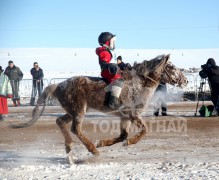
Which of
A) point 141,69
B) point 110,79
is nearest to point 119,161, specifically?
point 110,79

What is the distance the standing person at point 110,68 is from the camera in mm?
8375

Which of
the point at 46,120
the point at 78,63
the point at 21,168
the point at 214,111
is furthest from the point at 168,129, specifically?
the point at 78,63

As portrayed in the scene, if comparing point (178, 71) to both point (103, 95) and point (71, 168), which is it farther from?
point (71, 168)

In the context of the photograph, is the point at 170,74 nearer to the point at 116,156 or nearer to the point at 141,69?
the point at 141,69

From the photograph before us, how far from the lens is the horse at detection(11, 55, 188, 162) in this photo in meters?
8.36

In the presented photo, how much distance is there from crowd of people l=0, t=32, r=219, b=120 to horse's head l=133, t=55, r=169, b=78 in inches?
8.3

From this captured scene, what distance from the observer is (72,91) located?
856 cm

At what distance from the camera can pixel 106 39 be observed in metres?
8.69

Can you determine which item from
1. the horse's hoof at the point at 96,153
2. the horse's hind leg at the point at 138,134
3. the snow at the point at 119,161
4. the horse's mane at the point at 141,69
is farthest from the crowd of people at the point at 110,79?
the snow at the point at 119,161

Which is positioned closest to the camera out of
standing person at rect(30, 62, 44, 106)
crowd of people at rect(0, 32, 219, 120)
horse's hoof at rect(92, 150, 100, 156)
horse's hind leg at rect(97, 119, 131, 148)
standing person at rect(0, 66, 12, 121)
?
horse's hoof at rect(92, 150, 100, 156)

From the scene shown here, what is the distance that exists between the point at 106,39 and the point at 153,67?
41.3 inches

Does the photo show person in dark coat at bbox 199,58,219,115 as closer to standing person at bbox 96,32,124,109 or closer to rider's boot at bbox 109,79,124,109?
standing person at bbox 96,32,124,109

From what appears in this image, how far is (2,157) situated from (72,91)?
1932 mm

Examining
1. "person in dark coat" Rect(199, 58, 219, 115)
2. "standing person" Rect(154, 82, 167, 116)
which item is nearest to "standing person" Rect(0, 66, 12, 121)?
"standing person" Rect(154, 82, 167, 116)
